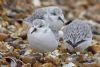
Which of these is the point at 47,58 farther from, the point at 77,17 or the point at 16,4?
the point at 77,17

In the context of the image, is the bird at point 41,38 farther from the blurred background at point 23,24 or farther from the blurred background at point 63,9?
the blurred background at point 63,9

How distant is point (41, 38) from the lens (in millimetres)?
9016

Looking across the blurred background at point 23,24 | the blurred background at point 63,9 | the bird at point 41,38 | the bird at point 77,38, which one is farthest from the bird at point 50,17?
the bird at point 41,38

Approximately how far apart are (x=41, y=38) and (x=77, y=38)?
2.22 feet

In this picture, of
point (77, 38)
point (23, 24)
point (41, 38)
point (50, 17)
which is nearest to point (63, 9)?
point (50, 17)

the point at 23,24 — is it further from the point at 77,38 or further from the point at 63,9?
the point at 63,9

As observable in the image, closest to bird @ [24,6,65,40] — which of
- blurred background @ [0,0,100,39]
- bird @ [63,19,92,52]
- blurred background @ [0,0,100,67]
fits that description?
blurred background @ [0,0,100,67]

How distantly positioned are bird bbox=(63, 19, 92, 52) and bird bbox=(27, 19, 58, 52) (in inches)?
11.5

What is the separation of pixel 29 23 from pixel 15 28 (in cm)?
49

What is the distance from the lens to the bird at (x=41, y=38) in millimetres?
9031

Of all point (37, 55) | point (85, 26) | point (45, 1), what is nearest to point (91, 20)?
point (45, 1)

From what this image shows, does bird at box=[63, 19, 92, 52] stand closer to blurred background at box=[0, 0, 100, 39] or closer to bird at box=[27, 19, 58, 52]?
bird at box=[27, 19, 58, 52]

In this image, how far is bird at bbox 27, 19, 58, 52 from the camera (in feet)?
29.6

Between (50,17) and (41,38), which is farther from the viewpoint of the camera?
(50,17)
